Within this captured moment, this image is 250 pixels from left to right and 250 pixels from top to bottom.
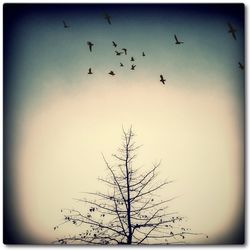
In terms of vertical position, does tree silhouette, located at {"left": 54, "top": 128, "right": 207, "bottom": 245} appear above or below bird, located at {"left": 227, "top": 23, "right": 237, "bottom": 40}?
below

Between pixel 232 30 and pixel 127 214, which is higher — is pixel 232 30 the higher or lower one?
the higher one

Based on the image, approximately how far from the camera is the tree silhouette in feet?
7.36

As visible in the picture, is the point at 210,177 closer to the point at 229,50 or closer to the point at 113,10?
the point at 229,50

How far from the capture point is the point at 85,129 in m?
2.26

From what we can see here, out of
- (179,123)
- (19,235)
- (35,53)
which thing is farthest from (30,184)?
(179,123)

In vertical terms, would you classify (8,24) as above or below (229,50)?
above

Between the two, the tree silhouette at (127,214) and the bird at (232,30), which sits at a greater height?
the bird at (232,30)

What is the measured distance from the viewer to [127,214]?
2271mm

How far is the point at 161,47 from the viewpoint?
227cm

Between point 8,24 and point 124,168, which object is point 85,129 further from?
point 8,24

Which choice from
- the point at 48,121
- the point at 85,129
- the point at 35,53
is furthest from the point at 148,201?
the point at 35,53

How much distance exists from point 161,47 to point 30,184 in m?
1.09

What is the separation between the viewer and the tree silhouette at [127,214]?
2242 millimetres

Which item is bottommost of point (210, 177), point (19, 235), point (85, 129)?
point (19, 235)
